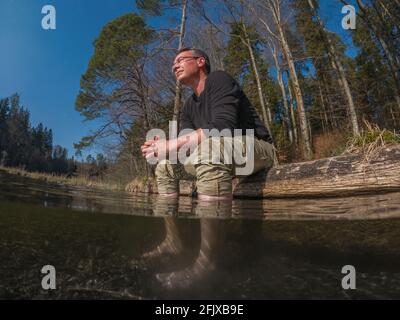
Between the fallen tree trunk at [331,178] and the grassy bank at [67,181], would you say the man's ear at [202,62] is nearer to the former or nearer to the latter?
the fallen tree trunk at [331,178]

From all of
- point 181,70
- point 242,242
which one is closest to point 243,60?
point 181,70

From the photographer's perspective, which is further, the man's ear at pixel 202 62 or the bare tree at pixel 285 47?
the bare tree at pixel 285 47

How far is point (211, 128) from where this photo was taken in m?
2.11

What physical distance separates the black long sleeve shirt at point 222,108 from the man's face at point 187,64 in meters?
0.24

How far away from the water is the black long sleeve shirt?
81 centimetres

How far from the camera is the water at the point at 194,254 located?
24.4 inches

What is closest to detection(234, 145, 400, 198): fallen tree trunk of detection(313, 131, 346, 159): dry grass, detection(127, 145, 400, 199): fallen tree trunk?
detection(127, 145, 400, 199): fallen tree trunk

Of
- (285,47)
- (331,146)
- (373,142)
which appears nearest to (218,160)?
(373,142)

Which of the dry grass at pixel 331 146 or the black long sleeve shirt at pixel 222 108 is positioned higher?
the dry grass at pixel 331 146

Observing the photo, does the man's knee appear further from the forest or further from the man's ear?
the forest

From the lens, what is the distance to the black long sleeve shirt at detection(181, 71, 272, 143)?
2.13 m

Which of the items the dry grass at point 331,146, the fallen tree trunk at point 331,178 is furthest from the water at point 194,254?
the dry grass at point 331,146
